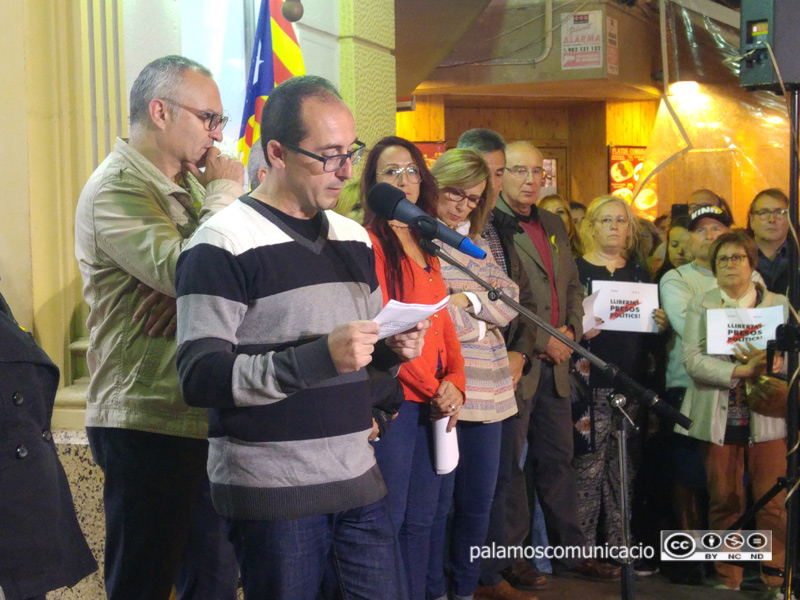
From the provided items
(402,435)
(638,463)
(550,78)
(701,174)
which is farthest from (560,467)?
(550,78)

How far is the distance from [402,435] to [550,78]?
854 cm

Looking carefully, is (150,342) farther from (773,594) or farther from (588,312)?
(773,594)

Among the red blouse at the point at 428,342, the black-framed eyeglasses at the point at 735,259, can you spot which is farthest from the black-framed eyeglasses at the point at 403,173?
the black-framed eyeglasses at the point at 735,259

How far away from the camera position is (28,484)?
76.1 inches

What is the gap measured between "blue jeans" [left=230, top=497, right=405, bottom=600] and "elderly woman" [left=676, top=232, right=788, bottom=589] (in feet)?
9.20

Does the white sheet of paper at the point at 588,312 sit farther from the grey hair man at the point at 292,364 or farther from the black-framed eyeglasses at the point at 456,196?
the grey hair man at the point at 292,364

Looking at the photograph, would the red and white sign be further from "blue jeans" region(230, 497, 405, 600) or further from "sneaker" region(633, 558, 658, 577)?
"blue jeans" region(230, 497, 405, 600)

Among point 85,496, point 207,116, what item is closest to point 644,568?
point 85,496

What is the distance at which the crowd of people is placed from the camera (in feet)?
6.22

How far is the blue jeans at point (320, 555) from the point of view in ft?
6.24

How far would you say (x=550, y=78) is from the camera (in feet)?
35.1

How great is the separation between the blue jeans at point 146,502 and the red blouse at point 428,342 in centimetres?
83

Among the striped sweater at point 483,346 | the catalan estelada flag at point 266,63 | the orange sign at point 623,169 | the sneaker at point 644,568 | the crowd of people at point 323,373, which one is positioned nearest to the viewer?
the crowd of people at point 323,373

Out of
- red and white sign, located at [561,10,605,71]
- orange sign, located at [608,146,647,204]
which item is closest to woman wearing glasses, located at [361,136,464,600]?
red and white sign, located at [561,10,605,71]
